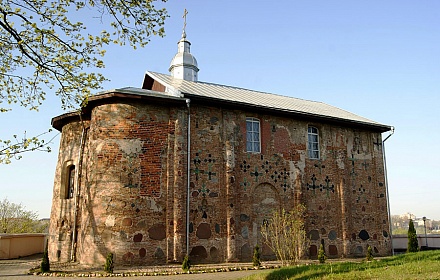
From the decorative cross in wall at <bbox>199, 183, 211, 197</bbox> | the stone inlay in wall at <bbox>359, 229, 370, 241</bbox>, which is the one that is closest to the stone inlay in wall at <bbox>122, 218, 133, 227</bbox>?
the decorative cross in wall at <bbox>199, 183, 211, 197</bbox>

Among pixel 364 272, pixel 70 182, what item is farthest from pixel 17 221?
pixel 364 272

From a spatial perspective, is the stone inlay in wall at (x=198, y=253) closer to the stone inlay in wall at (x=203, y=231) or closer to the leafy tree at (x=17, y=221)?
the stone inlay in wall at (x=203, y=231)

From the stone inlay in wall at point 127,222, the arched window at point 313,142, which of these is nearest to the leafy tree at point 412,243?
the arched window at point 313,142

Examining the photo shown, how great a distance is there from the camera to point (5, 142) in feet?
26.8

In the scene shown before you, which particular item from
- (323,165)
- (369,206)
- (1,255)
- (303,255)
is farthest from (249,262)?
(1,255)

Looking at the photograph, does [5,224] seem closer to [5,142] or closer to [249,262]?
[249,262]

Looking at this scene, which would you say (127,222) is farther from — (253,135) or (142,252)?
(253,135)

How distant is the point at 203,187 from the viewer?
1503 centimetres

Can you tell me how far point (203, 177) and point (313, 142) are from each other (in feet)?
20.2

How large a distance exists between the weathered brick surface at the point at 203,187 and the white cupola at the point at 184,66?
19.4ft

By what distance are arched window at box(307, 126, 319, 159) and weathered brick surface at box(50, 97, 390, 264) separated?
25 cm

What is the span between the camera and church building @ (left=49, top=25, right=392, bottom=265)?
14.0 m

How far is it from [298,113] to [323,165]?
2.81 meters

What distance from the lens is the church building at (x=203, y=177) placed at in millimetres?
13961
